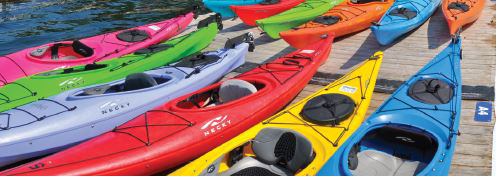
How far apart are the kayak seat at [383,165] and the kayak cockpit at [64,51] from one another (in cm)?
553

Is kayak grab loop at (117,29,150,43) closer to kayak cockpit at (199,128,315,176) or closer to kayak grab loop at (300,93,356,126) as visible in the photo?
kayak grab loop at (300,93,356,126)

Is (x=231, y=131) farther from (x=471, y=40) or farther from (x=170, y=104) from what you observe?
(x=471, y=40)

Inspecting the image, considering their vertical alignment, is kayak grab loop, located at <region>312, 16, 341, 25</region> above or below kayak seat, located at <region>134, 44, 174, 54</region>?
above

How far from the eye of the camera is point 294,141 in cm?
386

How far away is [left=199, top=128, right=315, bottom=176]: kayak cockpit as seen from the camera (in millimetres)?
3789

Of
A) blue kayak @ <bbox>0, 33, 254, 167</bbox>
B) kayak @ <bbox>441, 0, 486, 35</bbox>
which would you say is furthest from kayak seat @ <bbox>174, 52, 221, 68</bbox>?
kayak @ <bbox>441, 0, 486, 35</bbox>

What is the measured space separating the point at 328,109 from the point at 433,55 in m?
3.59

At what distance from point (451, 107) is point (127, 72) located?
15.9 ft

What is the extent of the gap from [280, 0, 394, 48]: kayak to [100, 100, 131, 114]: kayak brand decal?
3427 millimetres

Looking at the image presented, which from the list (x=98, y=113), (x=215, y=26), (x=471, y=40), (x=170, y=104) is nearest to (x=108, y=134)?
(x=98, y=113)

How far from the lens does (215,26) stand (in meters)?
8.67

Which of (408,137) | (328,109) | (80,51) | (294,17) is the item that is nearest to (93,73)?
(80,51)

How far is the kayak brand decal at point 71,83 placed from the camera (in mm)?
6016

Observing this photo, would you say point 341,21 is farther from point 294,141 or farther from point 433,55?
point 294,141
